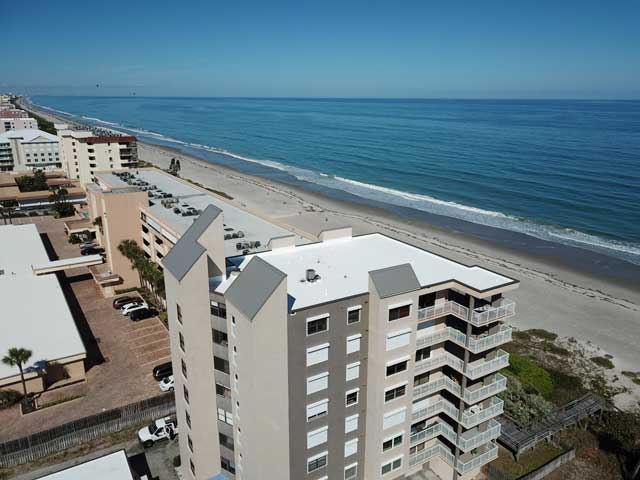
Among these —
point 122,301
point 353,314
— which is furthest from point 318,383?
point 122,301

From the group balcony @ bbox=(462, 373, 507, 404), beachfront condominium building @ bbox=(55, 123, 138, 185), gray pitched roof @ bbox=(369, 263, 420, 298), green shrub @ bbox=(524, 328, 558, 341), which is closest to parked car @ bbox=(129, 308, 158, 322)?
gray pitched roof @ bbox=(369, 263, 420, 298)

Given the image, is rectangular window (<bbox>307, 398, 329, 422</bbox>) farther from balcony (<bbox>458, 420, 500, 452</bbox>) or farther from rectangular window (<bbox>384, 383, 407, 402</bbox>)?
balcony (<bbox>458, 420, 500, 452</bbox>)

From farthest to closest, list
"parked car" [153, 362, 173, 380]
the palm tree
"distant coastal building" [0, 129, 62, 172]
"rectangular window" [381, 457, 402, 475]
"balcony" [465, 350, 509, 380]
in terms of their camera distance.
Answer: "distant coastal building" [0, 129, 62, 172] → "parked car" [153, 362, 173, 380] → the palm tree → "rectangular window" [381, 457, 402, 475] → "balcony" [465, 350, 509, 380]

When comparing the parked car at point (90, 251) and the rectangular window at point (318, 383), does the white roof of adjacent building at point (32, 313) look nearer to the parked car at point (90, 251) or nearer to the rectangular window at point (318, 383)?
the parked car at point (90, 251)

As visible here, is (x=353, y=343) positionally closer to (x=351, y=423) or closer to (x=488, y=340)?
(x=351, y=423)

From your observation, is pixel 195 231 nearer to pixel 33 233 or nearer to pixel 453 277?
pixel 453 277

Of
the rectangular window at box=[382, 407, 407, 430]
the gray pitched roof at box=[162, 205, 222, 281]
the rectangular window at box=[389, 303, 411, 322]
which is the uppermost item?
the gray pitched roof at box=[162, 205, 222, 281]
